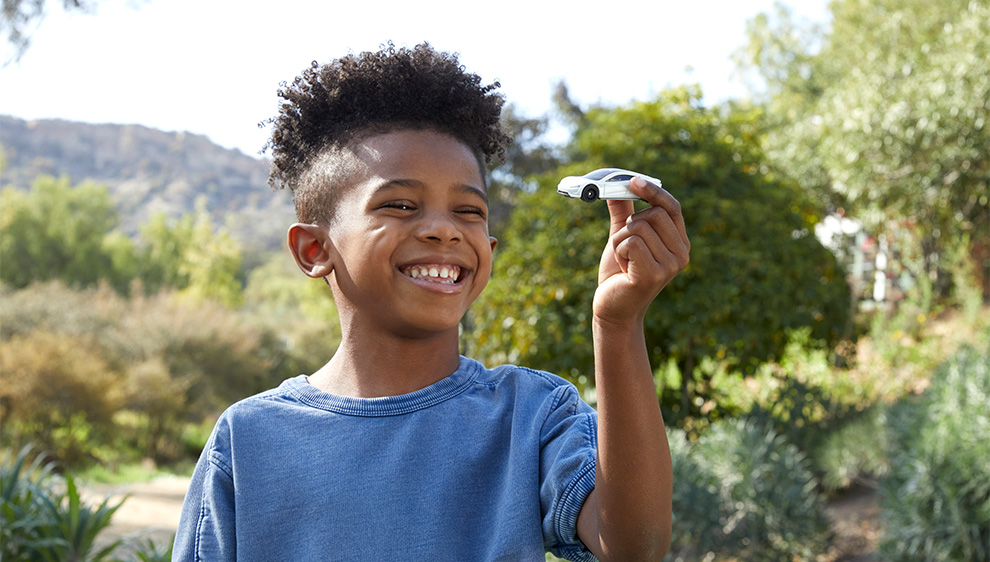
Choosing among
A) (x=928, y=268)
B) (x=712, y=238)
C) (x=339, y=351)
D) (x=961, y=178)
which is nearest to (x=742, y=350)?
(x=712, y=238)

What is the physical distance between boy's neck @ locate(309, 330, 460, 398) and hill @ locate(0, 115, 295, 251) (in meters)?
69.2

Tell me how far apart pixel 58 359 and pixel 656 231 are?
15991mm

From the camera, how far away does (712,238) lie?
532 centimetres

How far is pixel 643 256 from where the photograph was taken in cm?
100

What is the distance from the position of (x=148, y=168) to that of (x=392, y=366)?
280 ft

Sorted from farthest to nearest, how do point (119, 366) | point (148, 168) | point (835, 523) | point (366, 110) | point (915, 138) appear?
point (148, 168) < point (119, 366) < point (915, 138) < point (835, 523) < point (366, 110)

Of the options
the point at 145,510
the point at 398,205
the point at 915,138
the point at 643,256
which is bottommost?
the point at 145,510

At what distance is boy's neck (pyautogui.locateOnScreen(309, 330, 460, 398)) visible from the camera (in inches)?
51.1

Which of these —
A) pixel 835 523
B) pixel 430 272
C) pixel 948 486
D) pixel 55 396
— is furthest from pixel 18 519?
pixel 55 396

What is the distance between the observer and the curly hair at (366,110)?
1.34m

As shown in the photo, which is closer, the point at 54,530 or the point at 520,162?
the point at 54,530

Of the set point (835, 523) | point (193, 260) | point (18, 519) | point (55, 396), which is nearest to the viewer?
point (18, 519)

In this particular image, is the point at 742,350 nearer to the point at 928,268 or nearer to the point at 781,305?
the point at 781,305

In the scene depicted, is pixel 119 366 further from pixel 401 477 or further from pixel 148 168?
pixel 148 168
